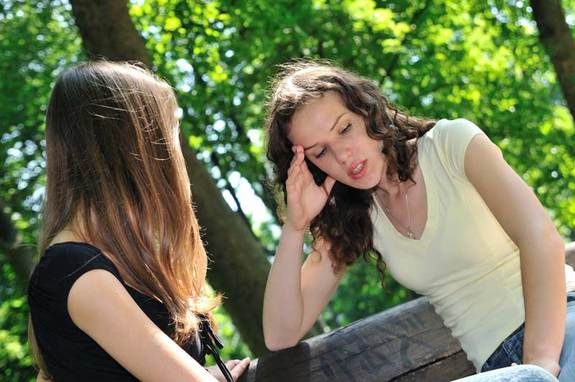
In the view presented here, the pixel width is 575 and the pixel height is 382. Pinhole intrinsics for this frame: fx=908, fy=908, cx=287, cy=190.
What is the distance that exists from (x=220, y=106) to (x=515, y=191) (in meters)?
8.70

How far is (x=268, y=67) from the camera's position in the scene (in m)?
10.8

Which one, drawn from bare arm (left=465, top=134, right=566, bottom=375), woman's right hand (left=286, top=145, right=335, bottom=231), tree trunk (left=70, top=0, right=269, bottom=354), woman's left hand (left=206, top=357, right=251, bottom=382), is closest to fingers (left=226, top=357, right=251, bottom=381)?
woman's left hand (left=206, top=357, right=251, bottom=382)

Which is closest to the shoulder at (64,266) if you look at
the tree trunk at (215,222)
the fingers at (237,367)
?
the fingers at (237,367)

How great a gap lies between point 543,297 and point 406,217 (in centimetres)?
67

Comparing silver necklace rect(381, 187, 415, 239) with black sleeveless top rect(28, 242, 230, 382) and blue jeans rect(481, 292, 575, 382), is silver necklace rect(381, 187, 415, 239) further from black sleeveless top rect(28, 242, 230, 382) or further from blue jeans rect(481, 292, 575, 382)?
black sleeveless top rect(28, 242, 230, 382)

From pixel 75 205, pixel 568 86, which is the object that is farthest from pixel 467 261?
pixel 568 86

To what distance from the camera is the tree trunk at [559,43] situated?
8438 millimetres

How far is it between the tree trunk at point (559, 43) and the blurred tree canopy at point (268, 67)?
67cm

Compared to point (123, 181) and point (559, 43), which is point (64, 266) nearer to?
point (123, 181)

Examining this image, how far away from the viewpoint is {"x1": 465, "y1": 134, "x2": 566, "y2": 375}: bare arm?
104 inches

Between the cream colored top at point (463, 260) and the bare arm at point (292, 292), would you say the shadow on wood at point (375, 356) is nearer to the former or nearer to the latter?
the cream colored top at point (463, 260)

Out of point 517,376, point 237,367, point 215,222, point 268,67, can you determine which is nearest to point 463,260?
point 237,367

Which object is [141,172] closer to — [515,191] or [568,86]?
[515,191]

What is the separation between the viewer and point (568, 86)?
8461 mm
